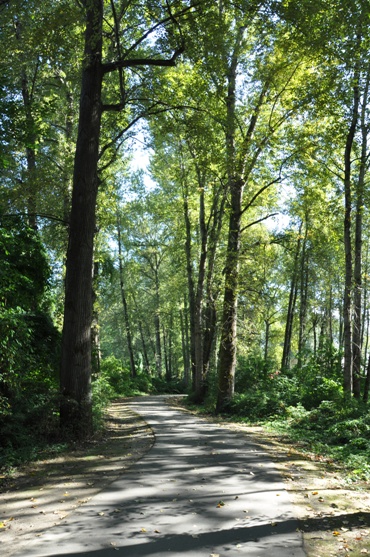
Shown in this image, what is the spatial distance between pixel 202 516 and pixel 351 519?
165cm

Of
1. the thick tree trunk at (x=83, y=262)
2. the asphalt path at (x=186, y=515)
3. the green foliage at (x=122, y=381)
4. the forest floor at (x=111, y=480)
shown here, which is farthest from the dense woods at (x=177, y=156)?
the green foliage at (x=122, y=381)

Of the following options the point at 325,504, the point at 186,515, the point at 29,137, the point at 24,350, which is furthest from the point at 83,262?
the point at 325,504

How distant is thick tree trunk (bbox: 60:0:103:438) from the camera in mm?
9845

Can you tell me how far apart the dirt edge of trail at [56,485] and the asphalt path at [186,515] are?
205 mm

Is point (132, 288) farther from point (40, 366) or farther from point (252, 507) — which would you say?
point (252, 507)

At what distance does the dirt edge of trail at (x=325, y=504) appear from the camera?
4.35 m

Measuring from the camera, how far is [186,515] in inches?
202

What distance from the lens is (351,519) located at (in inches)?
200

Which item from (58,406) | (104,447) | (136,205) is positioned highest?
(136,205)

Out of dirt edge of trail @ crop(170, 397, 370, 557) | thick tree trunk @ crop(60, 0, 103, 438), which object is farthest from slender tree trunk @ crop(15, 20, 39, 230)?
dirt edge of trail @ crop(170, 397, 370, 557)

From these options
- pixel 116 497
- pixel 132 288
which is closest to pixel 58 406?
pixel 116 497

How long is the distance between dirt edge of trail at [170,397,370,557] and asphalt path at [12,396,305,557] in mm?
168

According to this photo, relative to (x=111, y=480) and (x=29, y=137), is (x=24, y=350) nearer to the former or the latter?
(x=111, y=480)

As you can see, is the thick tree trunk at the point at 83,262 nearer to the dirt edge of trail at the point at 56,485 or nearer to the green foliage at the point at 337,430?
the dirt edge of trail at the point at 56,485
